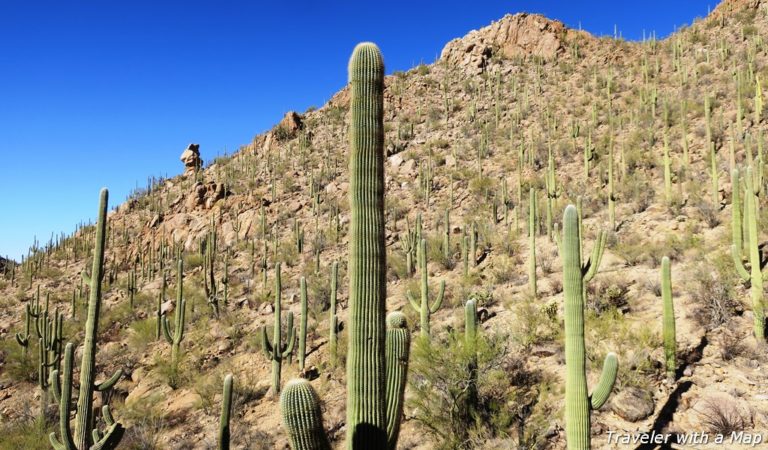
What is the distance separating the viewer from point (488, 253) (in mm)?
15734

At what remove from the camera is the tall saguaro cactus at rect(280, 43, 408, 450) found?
3678 millimetres

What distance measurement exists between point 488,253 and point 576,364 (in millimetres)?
10161

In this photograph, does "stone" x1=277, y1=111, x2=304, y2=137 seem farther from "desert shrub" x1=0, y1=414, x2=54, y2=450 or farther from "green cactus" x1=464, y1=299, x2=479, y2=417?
"green cactus" x1=464, y1=299, x2=479, y2=417

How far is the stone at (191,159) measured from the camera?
33.7 m

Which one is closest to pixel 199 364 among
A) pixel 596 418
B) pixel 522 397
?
pixel 522 397

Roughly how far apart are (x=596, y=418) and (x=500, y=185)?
14.8 m

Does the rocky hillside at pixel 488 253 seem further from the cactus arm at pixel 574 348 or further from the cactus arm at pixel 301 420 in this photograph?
the cactus arm at pixel 301 420

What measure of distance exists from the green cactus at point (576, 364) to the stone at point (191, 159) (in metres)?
31.9

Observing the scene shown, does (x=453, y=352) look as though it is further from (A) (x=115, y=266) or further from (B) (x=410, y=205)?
(A) (x=115, y=266)

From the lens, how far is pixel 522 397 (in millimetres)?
7902

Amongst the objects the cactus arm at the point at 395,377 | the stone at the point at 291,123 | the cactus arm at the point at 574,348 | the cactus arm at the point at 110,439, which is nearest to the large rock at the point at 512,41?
the stone at the point at 291,123

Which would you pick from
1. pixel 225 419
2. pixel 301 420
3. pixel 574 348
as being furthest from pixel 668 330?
pixel 225 419

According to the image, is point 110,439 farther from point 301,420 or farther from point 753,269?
point 753,269

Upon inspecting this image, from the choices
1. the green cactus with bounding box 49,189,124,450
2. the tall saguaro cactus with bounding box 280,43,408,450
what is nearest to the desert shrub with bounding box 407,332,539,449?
the tall saguaro cactus with bounding box 280,43,408,450
